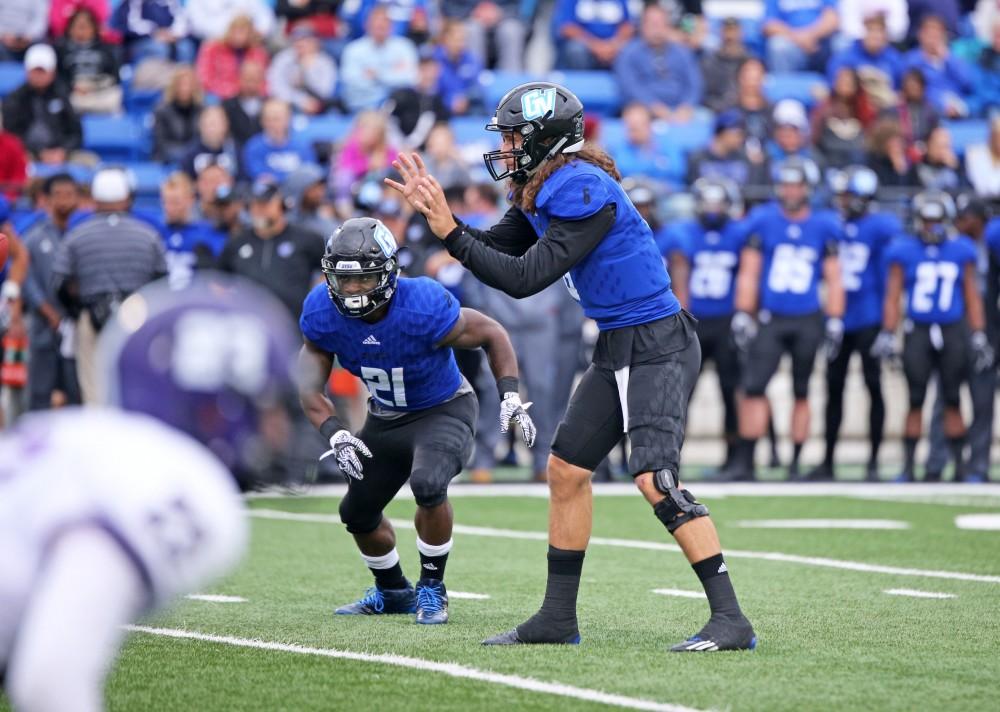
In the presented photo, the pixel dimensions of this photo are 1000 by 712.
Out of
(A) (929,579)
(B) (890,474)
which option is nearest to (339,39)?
(B) (890,474)

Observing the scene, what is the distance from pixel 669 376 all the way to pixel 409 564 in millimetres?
2631

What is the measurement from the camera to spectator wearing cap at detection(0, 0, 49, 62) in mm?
13781

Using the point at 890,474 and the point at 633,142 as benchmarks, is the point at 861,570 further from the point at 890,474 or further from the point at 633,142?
the point at 633,142

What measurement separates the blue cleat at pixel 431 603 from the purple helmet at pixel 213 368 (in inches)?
126

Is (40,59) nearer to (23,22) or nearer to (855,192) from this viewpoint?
(23,22)

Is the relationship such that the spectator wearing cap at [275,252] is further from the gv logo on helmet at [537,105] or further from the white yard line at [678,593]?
the gv logo on helmet at [537,105]

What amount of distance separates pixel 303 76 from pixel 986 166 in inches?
231

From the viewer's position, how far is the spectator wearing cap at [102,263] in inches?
396

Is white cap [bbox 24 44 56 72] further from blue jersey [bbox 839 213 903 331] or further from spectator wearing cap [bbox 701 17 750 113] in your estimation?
blue jersey [bbox 839 213 903 331]

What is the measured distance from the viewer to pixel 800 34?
1628 cm

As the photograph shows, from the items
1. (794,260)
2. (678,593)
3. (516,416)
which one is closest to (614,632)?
(516,416)

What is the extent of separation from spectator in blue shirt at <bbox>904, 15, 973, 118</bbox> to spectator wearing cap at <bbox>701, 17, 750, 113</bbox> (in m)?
1.63

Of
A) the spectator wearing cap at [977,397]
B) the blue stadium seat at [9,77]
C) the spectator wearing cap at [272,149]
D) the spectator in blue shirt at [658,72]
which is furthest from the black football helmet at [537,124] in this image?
the spectator in blue shirt at [658,72]

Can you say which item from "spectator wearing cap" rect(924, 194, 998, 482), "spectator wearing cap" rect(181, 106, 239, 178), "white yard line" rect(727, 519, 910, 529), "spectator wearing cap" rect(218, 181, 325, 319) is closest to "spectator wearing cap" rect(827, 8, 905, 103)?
"spectator wearing cap" rect(924, 194, 998, 482)
